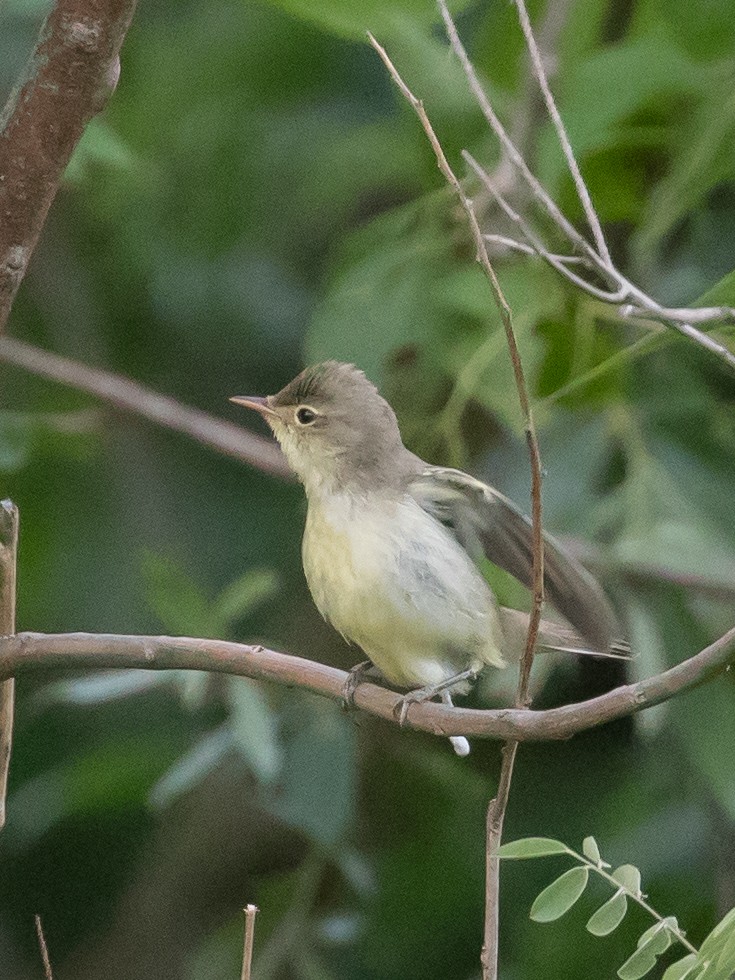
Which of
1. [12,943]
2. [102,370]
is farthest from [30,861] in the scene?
[102,370]

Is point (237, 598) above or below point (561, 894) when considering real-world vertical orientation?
above

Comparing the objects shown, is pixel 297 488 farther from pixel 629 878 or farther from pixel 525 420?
pixel 525 420

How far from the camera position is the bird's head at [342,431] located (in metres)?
2.44

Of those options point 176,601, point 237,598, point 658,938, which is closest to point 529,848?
point 658,938

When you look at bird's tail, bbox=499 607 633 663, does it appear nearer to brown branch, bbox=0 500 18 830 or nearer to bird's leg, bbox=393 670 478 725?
bird's leg, bbox=393 670 478 725

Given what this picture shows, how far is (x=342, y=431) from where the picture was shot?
248 cm

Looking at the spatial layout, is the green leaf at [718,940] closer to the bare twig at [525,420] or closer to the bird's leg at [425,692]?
the bare twig at [525,420]

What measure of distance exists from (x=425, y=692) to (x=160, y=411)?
1213 mm

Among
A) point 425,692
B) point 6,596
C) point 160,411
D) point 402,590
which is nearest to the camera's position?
point 6,596

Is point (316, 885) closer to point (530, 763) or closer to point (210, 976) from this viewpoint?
point (210, 976)

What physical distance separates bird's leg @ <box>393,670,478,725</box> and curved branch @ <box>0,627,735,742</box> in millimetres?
38

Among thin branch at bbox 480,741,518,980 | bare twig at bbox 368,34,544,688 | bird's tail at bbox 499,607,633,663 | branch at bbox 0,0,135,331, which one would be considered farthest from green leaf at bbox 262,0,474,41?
thin branch at bbox 480,741,518,980

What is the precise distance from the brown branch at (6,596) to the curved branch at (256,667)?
90 millimetres

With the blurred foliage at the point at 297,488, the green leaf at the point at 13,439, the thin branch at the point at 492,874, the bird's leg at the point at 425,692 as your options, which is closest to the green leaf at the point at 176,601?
the blurred foliage at the point at 297,488
